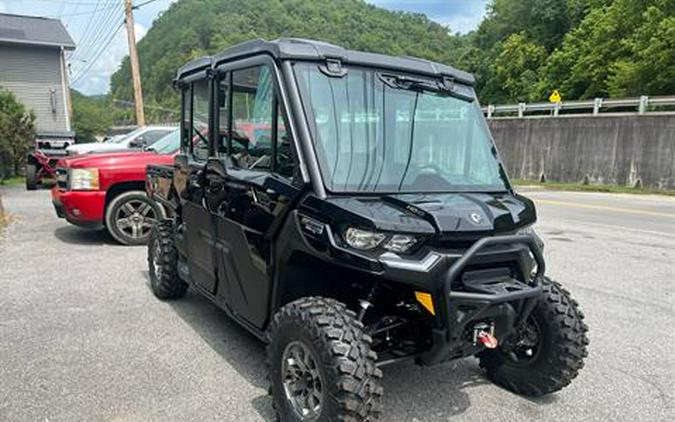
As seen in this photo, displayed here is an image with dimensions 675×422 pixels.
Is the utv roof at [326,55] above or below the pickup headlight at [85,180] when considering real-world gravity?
above

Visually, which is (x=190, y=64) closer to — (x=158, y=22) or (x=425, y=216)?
(x=425, y=216)

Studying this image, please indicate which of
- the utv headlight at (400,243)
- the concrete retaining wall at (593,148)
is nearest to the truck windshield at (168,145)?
the utv headlight at (400,243)

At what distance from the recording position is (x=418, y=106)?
3.63 m

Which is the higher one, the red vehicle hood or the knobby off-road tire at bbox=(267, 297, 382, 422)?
the red vehicle hood

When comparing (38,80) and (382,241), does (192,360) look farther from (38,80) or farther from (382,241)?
(38,80)

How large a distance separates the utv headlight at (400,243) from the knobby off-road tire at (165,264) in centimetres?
315

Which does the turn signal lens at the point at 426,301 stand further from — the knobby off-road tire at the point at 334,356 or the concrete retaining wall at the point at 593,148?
the concrete retaining wall at the point at 593,148

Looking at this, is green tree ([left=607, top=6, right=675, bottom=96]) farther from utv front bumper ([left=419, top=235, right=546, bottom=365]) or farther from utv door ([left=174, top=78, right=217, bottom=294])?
utv front bumper ([left=419, top=235, right=546, bottom=365])

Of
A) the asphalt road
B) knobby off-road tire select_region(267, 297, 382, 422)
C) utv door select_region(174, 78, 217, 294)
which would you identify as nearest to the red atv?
the asphalt road

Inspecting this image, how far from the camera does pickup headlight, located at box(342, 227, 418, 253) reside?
286cm

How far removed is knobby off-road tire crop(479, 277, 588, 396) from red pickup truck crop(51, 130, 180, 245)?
18.9 ft

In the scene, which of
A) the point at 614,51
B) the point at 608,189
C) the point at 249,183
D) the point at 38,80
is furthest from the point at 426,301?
the point at 614,51

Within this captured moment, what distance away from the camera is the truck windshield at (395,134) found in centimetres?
327

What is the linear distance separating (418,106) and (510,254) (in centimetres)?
117
